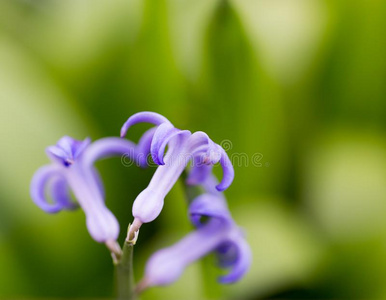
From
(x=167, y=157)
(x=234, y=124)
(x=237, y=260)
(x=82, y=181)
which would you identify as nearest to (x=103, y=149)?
(x=82, y=181)

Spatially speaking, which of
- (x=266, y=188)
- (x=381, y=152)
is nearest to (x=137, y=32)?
(x=266, y=188)

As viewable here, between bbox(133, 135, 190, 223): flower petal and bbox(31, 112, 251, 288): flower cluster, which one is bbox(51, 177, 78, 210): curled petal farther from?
bbox(133, 135, 190, 223): flower petal

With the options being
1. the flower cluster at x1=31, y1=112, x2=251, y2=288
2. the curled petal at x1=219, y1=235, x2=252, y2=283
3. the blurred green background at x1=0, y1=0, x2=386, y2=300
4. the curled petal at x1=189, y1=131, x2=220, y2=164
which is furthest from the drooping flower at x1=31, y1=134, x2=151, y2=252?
the blurred green background at x1=0, y1=0, x2=386, y2=300

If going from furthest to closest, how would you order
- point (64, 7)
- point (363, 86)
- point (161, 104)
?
point (64, 7) < point (363, 86) < point (161, 104)

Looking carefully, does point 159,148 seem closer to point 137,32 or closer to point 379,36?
point 137,32

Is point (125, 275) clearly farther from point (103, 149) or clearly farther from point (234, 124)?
point (234, 124)

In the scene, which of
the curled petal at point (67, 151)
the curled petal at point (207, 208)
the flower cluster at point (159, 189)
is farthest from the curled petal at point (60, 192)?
the curled petal at point (207, 208)

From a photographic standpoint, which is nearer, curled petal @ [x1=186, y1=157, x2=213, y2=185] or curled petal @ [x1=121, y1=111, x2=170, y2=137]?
curled petal @ [x1=121, y1=111, x2=170, y2=137]
